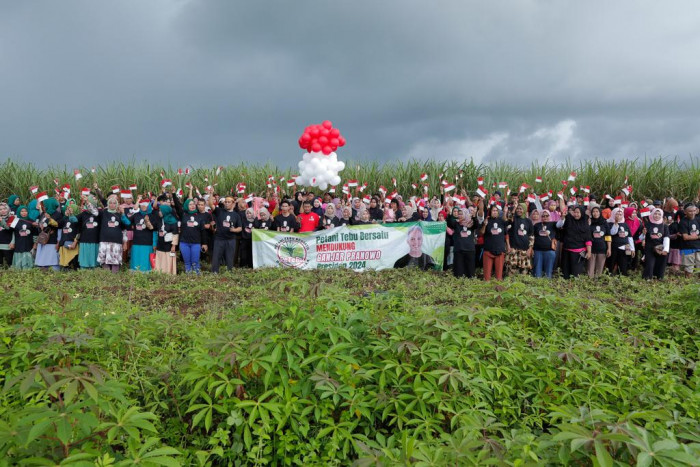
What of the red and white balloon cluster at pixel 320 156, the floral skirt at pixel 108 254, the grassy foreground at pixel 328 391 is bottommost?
the grassy foreground at pixel 328 391

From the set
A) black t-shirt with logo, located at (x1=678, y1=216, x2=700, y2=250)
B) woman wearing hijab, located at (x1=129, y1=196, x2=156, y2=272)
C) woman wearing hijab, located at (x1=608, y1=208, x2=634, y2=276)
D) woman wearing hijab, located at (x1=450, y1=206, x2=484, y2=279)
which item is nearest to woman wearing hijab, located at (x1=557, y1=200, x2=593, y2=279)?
woman wearing hijab, located at (x1=608, y1=208, x2=634, y2=276)

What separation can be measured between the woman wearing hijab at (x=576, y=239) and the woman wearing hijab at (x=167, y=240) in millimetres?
9026

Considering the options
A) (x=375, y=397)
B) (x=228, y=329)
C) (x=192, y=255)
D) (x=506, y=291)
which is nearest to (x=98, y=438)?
(x=228, y=329)

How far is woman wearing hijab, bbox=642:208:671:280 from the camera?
454 inches

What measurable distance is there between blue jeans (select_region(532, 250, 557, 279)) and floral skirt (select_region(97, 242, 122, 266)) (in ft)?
32.3

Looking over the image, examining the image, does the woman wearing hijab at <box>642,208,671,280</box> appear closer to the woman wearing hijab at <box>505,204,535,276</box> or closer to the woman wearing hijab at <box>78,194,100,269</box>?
the woman wearing hijab at <box>505,204,535,276</box>

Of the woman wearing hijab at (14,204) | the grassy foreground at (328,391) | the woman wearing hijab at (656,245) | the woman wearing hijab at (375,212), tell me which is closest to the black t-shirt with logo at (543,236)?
the woman wearing hijab at (656,245)

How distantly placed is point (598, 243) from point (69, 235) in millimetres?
12712

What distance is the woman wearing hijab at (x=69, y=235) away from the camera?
41.1 ft

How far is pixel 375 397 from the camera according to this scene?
3287mm

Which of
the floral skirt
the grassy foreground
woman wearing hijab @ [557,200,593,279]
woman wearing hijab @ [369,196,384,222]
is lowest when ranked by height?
the grassy foreground

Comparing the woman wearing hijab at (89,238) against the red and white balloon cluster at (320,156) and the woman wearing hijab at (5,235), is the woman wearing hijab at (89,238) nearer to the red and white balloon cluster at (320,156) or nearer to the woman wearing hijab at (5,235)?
the woman wearing hijab at (5,235)

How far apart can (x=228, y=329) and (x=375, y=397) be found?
1269 mm

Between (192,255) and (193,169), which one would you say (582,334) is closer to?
(192,255)
